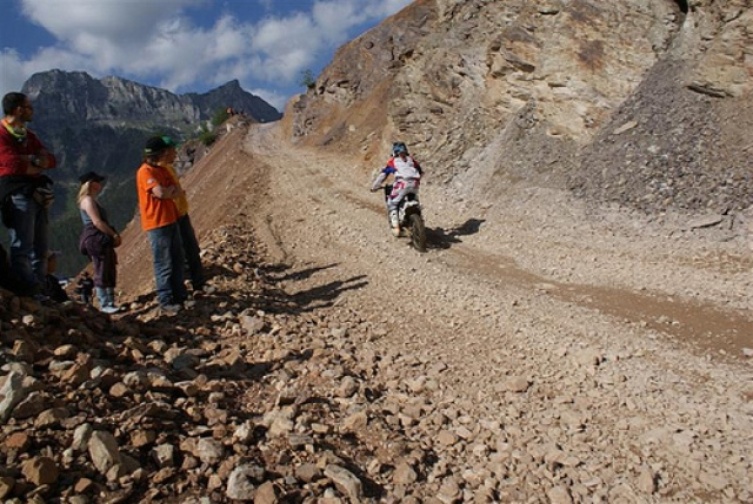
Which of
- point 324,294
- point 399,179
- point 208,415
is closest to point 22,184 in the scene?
point 208,415

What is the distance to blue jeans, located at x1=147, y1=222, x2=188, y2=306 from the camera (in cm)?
632

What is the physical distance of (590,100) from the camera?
12.8 meters

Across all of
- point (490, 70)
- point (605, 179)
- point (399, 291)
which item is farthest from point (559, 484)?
point (490, 70)

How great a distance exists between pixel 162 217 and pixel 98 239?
125 cm

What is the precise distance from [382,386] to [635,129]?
9.60m

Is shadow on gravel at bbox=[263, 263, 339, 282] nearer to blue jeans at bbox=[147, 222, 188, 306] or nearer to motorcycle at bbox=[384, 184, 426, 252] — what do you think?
motorcycle at bbox=[384, 184, 426, 252]

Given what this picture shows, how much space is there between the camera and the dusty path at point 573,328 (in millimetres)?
3930

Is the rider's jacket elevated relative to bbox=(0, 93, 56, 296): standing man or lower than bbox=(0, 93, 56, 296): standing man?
lower

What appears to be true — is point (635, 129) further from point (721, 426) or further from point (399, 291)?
point (721, 426)

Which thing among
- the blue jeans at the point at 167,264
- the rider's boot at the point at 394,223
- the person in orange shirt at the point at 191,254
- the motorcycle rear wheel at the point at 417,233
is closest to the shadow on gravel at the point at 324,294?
the person in orange shirt at the point at 191,254

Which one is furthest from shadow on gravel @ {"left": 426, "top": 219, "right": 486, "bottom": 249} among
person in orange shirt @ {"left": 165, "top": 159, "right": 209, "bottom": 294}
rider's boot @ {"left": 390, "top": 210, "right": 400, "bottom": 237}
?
person in orange shirt @ {"left": 165, "top": 159, "right": 209, "bottom": 294}

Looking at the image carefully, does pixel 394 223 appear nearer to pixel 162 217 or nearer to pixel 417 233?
pixel 417 233

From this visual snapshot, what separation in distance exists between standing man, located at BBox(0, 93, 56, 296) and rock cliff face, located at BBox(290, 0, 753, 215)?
10.0 meters

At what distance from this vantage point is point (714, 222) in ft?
28.7
